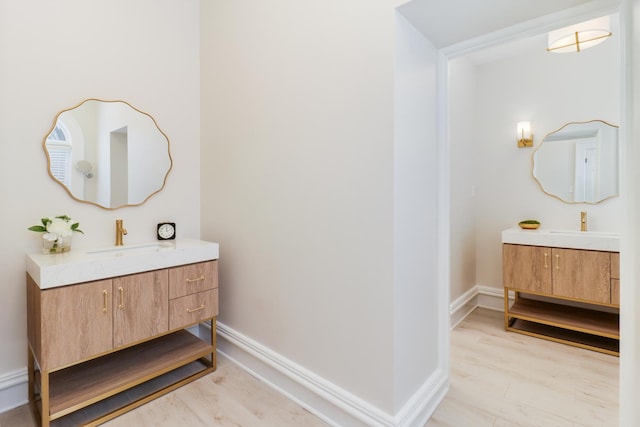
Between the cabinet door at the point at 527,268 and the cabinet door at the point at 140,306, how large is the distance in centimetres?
258

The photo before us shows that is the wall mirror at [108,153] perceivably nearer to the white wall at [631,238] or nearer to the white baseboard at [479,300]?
the white wall at [631,238]

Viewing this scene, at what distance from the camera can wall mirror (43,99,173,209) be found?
1836 millimetres

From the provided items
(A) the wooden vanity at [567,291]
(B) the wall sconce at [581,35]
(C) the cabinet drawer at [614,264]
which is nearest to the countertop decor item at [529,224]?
(A) the wooden vanity at [567,291]

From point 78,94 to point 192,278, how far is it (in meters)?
1.28

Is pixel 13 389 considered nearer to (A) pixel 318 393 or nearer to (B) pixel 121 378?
(B) pixel 121 378

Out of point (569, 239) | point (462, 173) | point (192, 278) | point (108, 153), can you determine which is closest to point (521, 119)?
point (462, 173)

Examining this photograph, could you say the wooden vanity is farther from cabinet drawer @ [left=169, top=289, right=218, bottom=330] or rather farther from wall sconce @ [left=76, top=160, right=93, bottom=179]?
wall sconce @ [left=76, top=160, right=93, bottom=179]

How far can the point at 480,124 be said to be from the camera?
3.27 metres

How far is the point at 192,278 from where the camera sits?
190 cm

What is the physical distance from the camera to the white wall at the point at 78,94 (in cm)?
169

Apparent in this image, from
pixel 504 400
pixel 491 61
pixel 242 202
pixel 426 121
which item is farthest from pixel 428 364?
pixel 491 61

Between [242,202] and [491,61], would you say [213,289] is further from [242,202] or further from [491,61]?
[491,61]

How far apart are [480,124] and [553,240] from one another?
139 cm

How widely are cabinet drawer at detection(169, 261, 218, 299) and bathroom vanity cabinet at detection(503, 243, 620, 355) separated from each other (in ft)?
7.63
